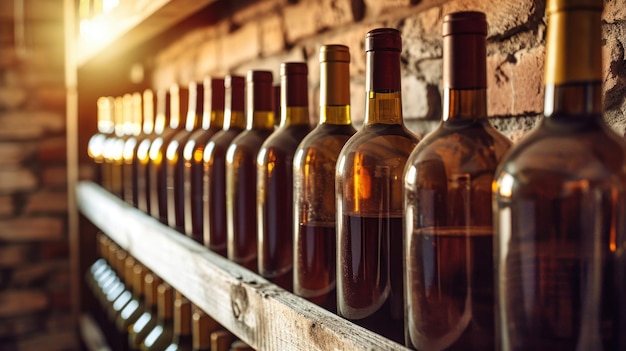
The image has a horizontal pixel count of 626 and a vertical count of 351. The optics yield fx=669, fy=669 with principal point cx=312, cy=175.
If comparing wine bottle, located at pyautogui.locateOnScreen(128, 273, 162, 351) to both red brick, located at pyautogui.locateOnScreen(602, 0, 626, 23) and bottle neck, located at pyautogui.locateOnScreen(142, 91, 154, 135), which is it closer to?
bottle neck, located at pyautogui.locateOnScreen(142, 91, 154, 135)

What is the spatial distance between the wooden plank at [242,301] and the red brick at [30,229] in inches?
62.6

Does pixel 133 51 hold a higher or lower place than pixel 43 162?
higher

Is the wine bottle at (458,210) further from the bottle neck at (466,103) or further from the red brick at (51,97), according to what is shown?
the red brick at (51,97)

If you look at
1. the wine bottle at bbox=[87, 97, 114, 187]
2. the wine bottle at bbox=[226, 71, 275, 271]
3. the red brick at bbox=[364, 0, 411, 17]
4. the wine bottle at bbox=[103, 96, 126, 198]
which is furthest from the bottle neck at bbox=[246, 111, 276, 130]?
the wine bottle at bbox=[87, 97, 114, 187]

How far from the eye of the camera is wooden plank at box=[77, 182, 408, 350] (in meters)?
0.58

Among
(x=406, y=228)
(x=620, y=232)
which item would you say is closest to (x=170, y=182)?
(x=406, y=228)

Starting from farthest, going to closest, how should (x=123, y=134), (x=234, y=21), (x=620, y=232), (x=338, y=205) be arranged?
1. (x=123, y=134)
2. (x=234, y=21)
3. (x=338, y=205)
4. (x=620, y=232)

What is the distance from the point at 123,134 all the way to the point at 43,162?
0.97m

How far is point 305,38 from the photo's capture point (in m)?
1.18

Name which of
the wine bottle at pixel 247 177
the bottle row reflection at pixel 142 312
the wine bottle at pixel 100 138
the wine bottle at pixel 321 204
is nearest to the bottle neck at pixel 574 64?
the wine bottle at pixel 321 204

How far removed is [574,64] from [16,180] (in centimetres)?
270

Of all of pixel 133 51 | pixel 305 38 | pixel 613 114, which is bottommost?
pixel 613 114

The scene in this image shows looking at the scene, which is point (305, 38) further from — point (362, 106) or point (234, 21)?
point (234, 21)

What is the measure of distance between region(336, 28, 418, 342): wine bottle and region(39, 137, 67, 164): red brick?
241cm
